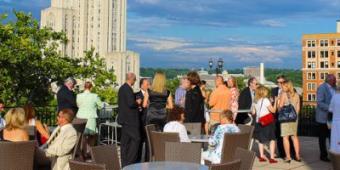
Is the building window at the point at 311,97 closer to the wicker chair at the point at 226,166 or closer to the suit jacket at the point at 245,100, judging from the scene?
the suit jacket at the point at 245,100

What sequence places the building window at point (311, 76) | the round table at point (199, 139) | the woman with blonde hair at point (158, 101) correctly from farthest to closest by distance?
1. the building window at point (311, 76)
2. the woman with blonde hair at point (158, 101)
3. the round table at point (199, 139)

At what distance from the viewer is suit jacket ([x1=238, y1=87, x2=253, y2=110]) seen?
1141 centimetres

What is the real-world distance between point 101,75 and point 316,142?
80.7 feet

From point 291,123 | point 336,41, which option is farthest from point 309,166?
point 336,41

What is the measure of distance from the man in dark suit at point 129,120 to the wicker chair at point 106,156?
9.50 ft

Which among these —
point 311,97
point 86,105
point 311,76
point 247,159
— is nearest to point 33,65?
point 86,105

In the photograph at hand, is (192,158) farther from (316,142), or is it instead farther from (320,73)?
(320,73)

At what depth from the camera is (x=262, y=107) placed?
9.94 meters

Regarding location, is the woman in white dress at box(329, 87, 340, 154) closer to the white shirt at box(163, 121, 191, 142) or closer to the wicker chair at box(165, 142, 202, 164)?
the white shirt at box(163, 121, 191, 142)

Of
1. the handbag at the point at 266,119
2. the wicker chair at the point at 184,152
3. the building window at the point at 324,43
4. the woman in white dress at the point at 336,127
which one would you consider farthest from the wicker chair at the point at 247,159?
the building window at the point at 324,43

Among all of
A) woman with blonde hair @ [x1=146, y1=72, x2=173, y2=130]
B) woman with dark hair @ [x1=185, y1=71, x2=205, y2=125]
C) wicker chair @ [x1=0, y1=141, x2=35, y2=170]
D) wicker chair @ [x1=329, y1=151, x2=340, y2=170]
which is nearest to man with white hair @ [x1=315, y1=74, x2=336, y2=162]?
woman with dark hair @ [x1=185, y1=71, x2=205, y2=125]

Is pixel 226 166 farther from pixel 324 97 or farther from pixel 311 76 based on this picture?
pixel 311 76

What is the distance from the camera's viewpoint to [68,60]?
37.8 meters

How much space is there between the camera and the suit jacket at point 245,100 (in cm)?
1141
